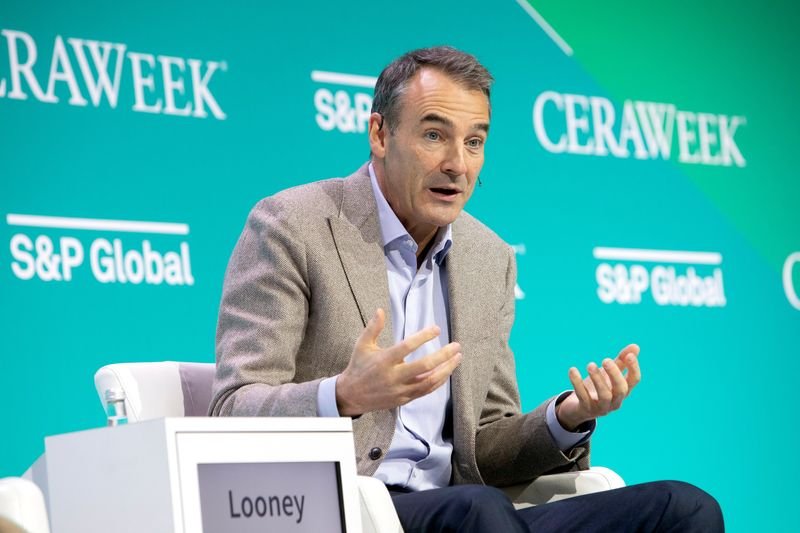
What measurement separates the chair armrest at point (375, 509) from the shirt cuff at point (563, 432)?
62 centimetres

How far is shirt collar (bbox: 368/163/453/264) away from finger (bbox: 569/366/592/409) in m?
0.43

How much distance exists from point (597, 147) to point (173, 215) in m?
1.60

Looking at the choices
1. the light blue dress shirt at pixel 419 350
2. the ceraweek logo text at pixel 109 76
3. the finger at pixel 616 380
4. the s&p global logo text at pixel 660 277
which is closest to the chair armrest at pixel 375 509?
the light blue dress shirt at pixel 419 350

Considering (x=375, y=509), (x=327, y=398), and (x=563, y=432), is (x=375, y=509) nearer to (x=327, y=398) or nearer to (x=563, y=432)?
(x=327, y=398)

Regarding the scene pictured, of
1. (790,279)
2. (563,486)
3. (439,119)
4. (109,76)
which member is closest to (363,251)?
(439,119)

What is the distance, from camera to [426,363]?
1.88m

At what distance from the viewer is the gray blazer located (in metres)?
2.21

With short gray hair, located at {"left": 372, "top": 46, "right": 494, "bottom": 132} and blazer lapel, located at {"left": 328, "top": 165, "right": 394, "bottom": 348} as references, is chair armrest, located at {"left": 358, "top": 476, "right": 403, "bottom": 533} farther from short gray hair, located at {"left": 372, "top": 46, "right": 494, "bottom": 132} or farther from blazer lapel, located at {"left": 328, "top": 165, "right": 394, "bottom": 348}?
short gray hair, located at {"left": 372, "top": 46, "right": 494, "bottom": 132}

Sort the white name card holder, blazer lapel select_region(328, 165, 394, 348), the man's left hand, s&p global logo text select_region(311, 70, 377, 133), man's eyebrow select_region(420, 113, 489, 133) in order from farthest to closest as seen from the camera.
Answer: s&p global logo text select_region(311, 70, 377, 133) → man's eyebrow select_region(420, 113, 489, 133) → blazer lapel select_region(328, 165, 394, 348) → the man's left hand → the white name card holder

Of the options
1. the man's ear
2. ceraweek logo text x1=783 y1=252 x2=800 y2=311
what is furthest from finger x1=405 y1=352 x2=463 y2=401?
ceraweek logo text x1=783 y1=252 x2=800 y2=311

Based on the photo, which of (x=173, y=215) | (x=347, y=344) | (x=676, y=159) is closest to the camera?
(x=347, y=344)

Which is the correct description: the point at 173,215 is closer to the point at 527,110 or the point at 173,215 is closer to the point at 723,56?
the point at 527,110

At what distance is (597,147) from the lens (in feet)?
13.4

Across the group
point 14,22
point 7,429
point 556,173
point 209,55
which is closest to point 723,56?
point 556,173
